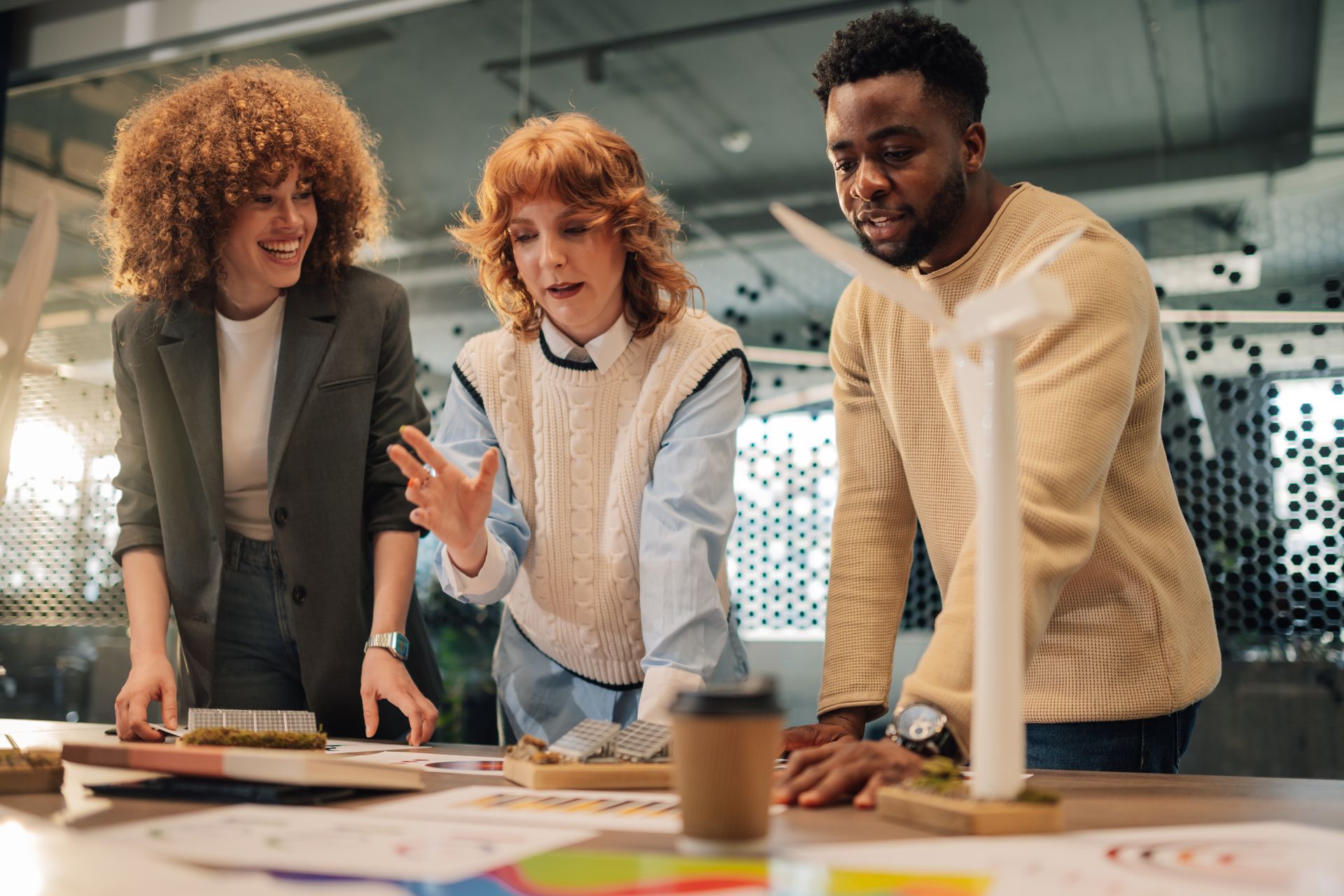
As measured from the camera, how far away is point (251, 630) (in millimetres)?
1818

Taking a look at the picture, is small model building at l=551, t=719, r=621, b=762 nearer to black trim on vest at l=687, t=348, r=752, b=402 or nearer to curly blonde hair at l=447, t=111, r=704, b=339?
black trim on vest at l=687, t=348, r=752, b=402

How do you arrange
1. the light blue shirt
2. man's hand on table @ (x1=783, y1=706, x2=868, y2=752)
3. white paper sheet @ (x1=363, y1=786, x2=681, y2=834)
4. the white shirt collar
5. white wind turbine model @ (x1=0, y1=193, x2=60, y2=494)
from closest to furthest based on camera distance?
white paper sheet @ (x1=363, y1=786, x2=681, y2=834) < white wind turbine model @ (x1=0, y1=193, x2=60, y2=494) < man's hand on table @ (x1=783, y1=706, x2=868, y2=752) < the light blue shirt < the white shirt collar

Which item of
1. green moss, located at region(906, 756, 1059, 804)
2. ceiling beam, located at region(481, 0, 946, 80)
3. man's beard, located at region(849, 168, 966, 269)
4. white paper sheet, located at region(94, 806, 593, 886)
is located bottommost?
white paper sheet, located at region(94, 806, 593, 886)

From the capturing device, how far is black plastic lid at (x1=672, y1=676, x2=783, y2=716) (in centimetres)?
77

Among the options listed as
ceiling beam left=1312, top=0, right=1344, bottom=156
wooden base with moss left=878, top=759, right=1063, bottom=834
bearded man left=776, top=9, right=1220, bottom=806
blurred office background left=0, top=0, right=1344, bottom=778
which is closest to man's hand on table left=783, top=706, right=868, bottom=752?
bearded man left=776, top=9, right=1220, bottom=806

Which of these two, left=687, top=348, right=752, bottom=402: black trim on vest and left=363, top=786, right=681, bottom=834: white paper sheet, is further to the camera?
left=687, top=348, right=752, bottom=402: black trim on vest

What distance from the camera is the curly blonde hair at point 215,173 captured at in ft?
6.11

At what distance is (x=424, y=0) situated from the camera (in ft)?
12.6

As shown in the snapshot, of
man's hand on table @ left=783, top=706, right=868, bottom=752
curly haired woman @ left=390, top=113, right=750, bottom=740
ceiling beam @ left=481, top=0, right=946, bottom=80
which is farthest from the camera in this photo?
ceiling beam @ left=481, top=0, right=946, bottom=80

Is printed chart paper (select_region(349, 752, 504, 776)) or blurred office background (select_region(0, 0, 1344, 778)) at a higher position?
blurred office background (select_region(0, 0, 1344, 778))

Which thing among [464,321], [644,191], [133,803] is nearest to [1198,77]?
[644,191]

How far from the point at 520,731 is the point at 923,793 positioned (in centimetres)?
92

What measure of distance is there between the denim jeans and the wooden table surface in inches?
24.0

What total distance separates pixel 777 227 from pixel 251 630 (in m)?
2.09
